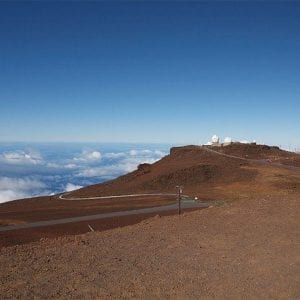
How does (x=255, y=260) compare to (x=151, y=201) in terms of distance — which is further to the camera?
(x=151, y=201)

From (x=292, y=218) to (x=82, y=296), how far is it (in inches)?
456

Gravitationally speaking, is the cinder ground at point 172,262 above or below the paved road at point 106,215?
above

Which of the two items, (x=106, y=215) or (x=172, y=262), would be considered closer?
(x=172, y=262)

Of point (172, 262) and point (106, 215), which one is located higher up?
point (172, 262)

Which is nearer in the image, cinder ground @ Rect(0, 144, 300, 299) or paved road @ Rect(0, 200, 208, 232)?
Result: cinder ground @ Rect(0, 144, 300, 299)

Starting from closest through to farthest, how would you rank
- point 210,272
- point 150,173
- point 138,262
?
1. point 210,272
2. point 138,262
3. point 150,173

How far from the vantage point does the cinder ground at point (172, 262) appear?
1009 centimetres

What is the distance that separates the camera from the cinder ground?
33.1 ft

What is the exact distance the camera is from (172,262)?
12477mm

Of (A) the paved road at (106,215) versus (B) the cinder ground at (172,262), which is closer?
(B) the cinder ground at (172,262)

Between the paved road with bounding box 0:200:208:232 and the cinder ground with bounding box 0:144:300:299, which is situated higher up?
the cinder ground with bounding box 0:144:300:299

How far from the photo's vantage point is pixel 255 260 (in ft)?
41.6

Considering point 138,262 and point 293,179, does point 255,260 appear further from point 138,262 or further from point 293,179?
point 293,179

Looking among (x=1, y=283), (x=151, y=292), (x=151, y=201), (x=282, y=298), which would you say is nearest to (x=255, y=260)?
(x=282, y=298)
